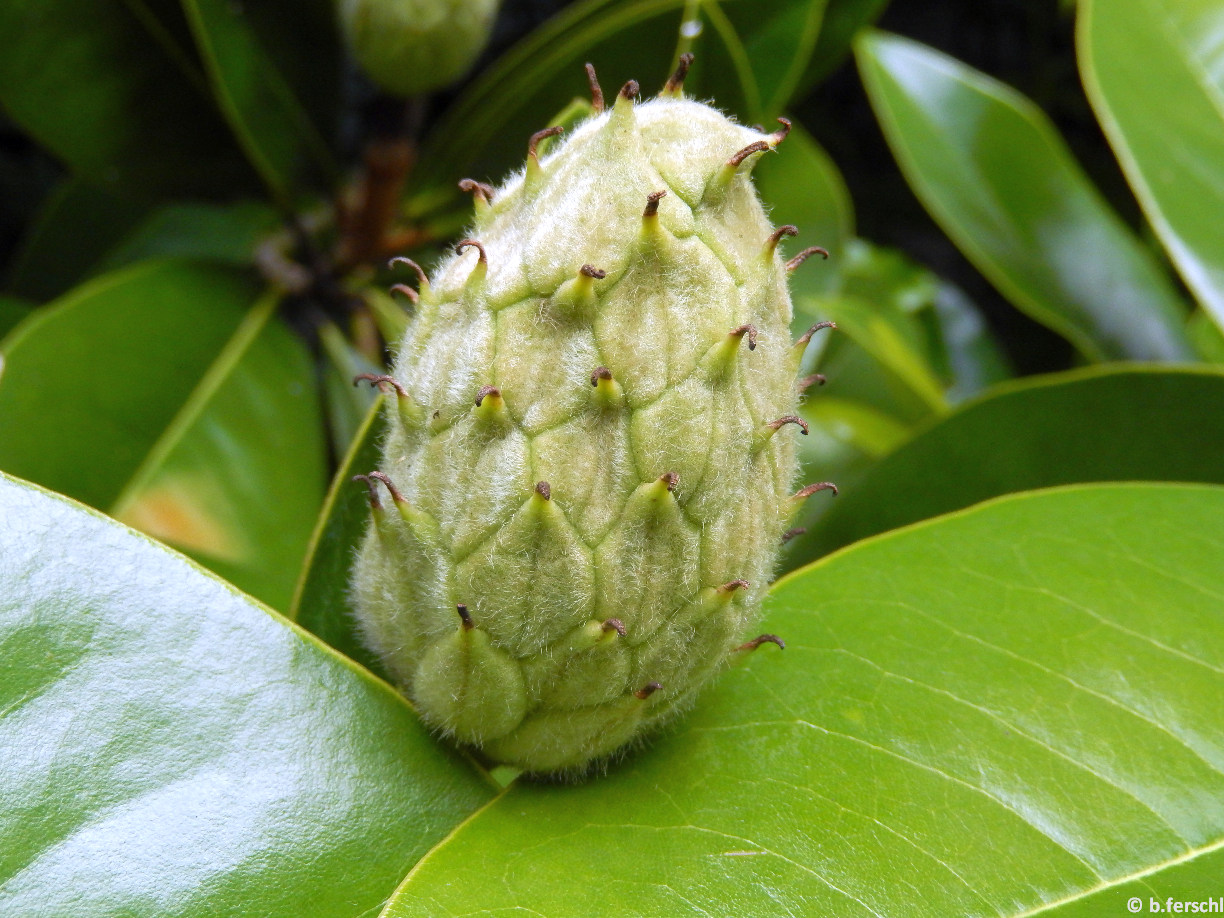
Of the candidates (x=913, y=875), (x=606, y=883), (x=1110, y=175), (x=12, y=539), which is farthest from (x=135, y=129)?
(x=1110, y=175)

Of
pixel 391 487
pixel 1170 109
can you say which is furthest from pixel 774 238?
pixel 1170 109

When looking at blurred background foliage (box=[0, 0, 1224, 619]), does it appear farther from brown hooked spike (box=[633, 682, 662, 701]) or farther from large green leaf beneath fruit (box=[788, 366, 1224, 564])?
brown hooked spike (box=[633, 682, 662, 701])

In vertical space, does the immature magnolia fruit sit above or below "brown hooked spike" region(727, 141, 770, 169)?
below

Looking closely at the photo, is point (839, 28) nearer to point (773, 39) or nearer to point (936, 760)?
point (773, 39)

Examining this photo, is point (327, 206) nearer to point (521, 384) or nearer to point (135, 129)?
point (135, 129)

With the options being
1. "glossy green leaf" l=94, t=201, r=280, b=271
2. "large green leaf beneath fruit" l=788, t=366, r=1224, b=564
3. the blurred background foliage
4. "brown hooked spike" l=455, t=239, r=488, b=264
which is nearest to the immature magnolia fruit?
"brown hooked spike" l=455, t=239, r=488, b=264

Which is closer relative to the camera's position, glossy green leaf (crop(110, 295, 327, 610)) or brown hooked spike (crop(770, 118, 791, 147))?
brown hooked spike (crop(770, 118, 791, 147))

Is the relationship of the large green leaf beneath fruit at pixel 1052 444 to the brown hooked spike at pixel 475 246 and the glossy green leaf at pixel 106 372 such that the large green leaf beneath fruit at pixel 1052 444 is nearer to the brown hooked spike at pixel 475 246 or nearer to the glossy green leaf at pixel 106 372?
the brown hooked spike at pixel 475 246

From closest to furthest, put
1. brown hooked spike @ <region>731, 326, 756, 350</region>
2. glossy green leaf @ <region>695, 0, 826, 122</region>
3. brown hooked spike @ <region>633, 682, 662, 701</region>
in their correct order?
brown hooked spike @ <region>731, 326, 756, 350</region> → brown hooked spike @ <region>633, 682, 662, 701</region> → glossy green leaf @ <region>695, 0, 826, 122</region>
